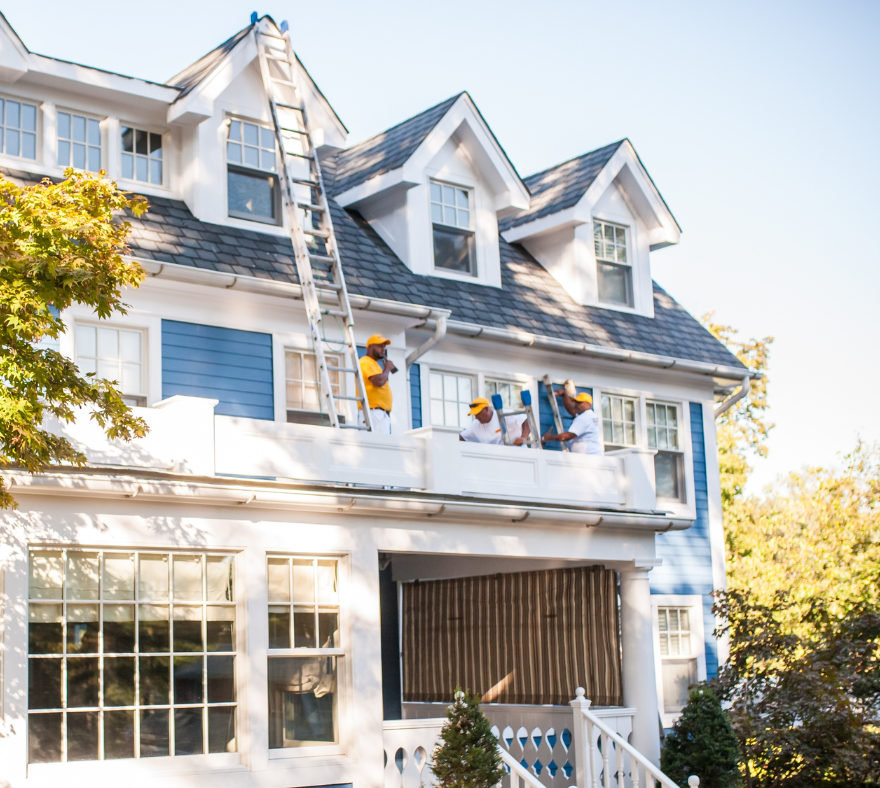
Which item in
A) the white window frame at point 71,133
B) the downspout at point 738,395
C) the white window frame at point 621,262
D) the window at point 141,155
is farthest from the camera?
the downspout at point 738,395

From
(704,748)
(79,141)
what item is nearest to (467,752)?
(704,748)

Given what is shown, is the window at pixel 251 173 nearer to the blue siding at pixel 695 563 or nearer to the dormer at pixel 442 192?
the dormer at pixel 442 192

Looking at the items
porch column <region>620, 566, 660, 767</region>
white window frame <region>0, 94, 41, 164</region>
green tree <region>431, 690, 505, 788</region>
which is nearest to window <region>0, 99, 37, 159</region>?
white window frame <region>0, 94, 41, 164</region>

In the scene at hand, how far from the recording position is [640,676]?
13047 mm

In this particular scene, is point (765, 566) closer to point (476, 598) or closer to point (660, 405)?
point (660, 405)

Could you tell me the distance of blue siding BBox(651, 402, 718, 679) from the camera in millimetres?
17547

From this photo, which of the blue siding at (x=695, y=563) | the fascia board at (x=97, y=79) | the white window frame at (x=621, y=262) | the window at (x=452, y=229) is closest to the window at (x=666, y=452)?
the blue siding at (x=695, y=563)

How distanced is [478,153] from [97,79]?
18.4 ft

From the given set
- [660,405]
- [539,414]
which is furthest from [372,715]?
[660,405]

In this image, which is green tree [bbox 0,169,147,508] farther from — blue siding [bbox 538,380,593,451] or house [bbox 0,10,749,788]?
blue siding [bbox 538,380,593,451]

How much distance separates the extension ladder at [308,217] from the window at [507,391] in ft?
9.75

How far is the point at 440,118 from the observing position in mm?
16453

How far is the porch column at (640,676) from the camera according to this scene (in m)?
12.9

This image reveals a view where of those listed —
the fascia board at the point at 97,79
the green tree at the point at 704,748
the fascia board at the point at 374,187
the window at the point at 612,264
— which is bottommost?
the green tree at the point at 704,748
